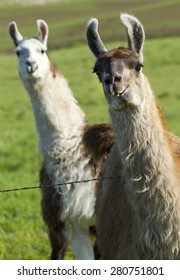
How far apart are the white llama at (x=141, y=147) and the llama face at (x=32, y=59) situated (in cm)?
241

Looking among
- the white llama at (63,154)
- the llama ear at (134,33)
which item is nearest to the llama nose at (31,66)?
the white llama at (63,154)

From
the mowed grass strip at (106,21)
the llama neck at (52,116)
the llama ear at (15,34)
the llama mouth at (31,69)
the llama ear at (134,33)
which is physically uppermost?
the mowed grass strip at (106,21)

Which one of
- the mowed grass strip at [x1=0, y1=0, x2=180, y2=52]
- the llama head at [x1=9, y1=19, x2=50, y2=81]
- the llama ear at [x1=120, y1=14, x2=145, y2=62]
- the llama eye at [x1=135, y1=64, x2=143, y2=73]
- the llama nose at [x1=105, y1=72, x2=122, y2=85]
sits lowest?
the llama nose at [x1=105, y1=72, x2=122, y2=85]

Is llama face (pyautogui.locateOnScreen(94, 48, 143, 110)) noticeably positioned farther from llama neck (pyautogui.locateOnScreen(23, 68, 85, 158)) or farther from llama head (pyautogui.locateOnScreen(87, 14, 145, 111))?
llama neck (pyautogui.locateOnScreen(23, 68, 85, 158))

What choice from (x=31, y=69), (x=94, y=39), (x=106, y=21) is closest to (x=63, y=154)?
(x=31, y=69)

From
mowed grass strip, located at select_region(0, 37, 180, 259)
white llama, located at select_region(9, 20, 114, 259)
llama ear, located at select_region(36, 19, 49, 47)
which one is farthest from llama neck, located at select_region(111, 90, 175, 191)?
llama ear, located at select_region(36, 19, 49, 47)

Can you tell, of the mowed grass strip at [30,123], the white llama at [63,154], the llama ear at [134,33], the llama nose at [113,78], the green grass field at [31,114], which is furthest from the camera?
the green grass field at [31,114]

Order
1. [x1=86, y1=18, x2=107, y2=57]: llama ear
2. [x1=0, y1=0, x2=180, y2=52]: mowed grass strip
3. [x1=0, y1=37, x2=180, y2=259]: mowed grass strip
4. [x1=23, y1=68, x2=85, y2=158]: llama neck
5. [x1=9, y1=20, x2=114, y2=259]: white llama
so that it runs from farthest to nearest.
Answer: [x1=0, y1=0, x2=180, y2=52]: mowed grass strip, [x1=0, y1=37, x2=180, y2=259]: mowed grass strip, [x1=23, y1=68, x2=85, y2=158]: llama neck, [x1=9, y1=20, x2=114, y2=259]: white llama, [x1=86, y1=18, x2=107, y2=57]: llama ear

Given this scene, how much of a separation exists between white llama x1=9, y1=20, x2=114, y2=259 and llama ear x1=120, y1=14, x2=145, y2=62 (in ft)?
6.89

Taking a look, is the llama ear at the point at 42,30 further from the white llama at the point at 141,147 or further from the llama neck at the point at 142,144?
the llama neck at the point at 142,144

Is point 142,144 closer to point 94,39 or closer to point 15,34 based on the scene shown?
point 94,39

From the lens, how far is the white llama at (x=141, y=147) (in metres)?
3.94

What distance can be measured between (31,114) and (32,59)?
447 inches

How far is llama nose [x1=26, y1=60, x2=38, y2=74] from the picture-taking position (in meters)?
6.75
